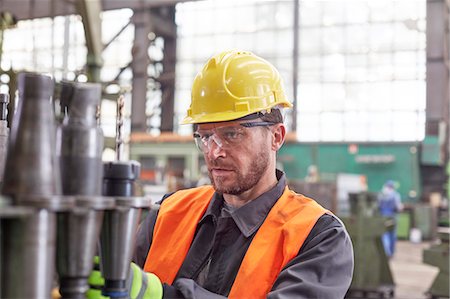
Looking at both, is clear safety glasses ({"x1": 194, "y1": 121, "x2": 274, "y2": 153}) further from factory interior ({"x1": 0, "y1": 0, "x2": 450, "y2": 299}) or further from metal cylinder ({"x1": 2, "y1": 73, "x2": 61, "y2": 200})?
metal cylinder ({"x1": 2, "y1": 73, "x2": 61, "y2": 200})

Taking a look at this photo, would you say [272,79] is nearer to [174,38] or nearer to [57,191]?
[57,191]

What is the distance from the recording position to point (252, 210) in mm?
1739

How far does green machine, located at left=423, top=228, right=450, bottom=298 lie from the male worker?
13.9ft

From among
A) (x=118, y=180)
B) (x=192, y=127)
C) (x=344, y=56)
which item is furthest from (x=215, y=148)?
(x=344, y=56)

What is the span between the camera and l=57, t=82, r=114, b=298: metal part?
2.89ft

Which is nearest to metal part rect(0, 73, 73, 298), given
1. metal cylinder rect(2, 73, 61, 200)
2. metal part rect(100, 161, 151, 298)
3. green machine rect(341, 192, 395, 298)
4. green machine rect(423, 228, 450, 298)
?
metal cylinder rect(2, 73, 61, 200)

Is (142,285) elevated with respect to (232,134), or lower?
lower

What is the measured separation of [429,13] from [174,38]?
6.99 m

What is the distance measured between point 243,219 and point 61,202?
0.95 m

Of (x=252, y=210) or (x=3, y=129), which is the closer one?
(x=3, y=129)

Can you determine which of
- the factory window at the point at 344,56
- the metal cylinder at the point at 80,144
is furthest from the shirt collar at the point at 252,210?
the factory window at the point at 344,56

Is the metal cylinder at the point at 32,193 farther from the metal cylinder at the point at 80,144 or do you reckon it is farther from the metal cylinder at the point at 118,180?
the metal cylinder at the point at 118,180

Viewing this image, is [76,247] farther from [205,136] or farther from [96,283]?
[205,136]

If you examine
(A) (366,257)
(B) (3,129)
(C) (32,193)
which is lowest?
(A) (366,257)
